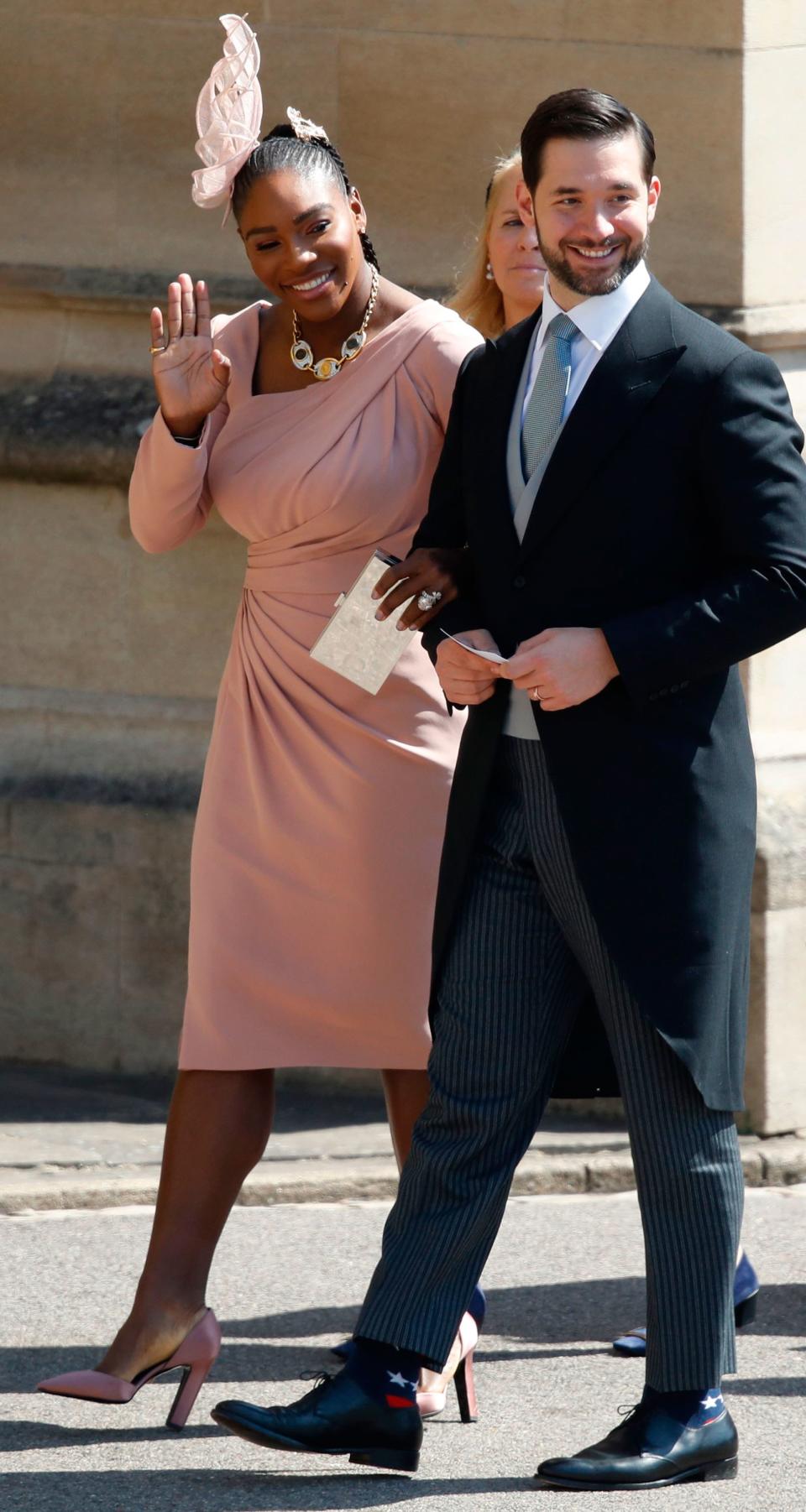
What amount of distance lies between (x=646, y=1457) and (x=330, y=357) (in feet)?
6.33

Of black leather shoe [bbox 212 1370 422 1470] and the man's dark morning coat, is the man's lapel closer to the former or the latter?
the man's dark morning coat

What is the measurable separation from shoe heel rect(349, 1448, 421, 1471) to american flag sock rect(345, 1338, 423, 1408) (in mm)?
70

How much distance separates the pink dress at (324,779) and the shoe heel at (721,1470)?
2.97ft

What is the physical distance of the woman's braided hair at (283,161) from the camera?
4.41 m

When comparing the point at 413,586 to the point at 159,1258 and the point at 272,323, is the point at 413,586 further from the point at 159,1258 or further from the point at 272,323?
the point at 159,1258

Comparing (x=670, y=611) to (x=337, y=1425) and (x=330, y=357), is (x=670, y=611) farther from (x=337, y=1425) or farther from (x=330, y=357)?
(x=337, y=1425)

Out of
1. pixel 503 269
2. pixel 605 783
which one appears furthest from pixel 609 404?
pixel 503 269

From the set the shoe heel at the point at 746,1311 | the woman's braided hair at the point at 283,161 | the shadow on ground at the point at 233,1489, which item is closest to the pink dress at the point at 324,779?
the woman's braided hair at the point at 283,161

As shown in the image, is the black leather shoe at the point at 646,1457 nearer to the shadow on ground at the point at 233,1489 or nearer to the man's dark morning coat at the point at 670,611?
the shadow on ground at the point at 233,1489

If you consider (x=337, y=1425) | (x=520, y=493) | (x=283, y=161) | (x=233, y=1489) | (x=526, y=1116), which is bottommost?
(x=233, y=1489)

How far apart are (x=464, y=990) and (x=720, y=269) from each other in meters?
3.07

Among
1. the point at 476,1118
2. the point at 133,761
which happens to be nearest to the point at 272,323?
the point at 476,1118

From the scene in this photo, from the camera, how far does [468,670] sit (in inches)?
154

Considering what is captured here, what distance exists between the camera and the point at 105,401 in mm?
7102
